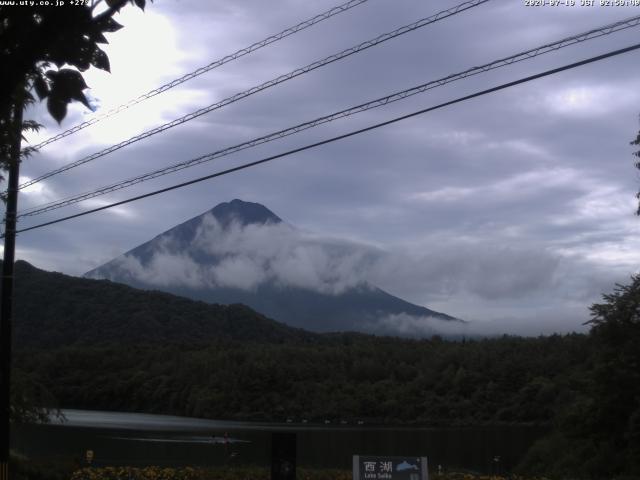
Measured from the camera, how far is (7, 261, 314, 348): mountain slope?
459 feet

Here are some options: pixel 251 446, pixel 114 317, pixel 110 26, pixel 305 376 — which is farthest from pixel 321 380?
pixel 110 26

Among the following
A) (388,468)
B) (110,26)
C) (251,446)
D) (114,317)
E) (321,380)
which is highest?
(114,317)

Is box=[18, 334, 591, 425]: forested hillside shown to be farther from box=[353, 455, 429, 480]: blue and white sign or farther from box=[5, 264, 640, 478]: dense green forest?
box=[353, 455, 429, 480]: blue and white sign

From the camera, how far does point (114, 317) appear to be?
15725cm

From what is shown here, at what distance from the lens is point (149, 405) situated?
11525cm

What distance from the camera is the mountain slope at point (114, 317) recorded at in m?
140

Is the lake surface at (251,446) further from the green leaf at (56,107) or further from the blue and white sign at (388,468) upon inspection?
the green leaf at (56,107)

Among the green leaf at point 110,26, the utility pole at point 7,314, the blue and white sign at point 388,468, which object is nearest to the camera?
the green leaf at point 110,26

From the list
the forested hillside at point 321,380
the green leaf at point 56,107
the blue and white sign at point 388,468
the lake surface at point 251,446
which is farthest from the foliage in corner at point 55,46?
the forested hillside at point 321,380

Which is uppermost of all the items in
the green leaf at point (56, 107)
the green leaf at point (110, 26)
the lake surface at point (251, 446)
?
the green leaf at point (110, 26)

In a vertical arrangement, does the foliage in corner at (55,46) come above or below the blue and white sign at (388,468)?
above

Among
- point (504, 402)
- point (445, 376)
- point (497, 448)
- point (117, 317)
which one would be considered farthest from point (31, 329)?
point (497, 448)

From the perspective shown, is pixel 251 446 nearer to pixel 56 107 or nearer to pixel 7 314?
pixel 7 314

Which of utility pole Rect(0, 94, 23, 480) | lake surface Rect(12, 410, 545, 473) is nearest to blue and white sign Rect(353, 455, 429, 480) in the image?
utility pole Rect(0, 94, 23, 480)
